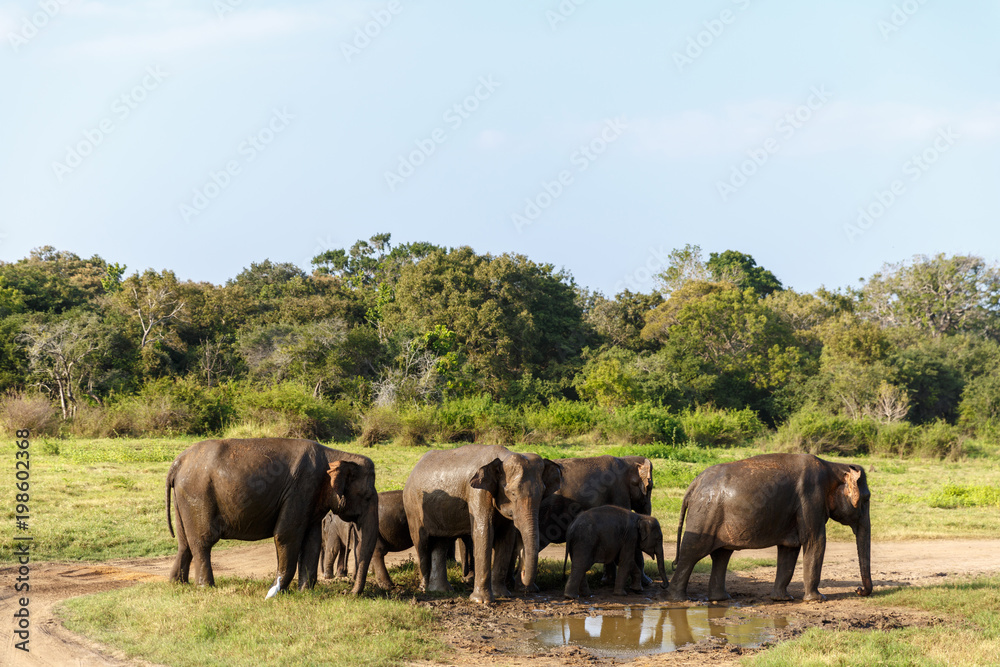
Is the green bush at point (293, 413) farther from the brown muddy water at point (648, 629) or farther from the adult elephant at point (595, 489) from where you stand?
the brown muddy water at point (648, 629)

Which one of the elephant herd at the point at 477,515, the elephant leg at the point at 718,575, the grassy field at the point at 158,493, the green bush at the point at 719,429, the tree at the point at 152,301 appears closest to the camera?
the elephant herd at the point at 477,515

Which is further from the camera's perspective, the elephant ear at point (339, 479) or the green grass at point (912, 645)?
the elephant ear at point (339, 479)

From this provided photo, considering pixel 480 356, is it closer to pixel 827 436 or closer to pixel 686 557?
pixel 827 436

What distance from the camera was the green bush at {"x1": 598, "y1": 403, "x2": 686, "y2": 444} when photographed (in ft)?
112

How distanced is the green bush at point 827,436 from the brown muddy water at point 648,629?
23.9 meters

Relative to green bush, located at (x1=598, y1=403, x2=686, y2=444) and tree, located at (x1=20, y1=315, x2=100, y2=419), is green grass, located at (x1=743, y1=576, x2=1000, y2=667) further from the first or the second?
tree, located at (x1=20, y1=315, x2=100, y2=419)

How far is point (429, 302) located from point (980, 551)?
3183cm

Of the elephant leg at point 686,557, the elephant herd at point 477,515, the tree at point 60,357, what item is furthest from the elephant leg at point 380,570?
the tree at point 60,357

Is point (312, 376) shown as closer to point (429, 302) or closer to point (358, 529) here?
point (429, 302)

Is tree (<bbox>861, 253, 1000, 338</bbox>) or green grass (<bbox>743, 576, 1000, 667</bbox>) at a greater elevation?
tree (<bbox>861, 253, 1000, 338</bbox>)

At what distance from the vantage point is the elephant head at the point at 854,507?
38.0 feet

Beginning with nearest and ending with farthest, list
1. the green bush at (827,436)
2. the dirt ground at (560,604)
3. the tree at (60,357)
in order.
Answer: the dirt ground at (560,604)
the tree at (60,357)
the green bush at (827,436)

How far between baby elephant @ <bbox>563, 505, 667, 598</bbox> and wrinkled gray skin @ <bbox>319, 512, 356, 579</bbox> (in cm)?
282

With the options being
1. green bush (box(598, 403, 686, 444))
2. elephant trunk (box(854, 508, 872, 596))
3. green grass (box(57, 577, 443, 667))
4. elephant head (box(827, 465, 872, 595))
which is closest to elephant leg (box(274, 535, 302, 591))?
green grass (box(57, 577, 443, 667))
